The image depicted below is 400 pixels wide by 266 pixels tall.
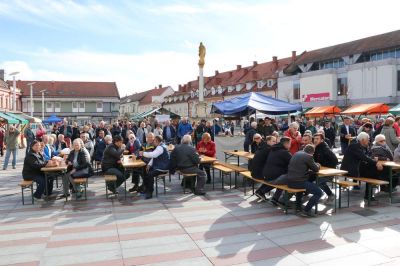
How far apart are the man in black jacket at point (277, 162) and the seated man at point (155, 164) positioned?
2.58m

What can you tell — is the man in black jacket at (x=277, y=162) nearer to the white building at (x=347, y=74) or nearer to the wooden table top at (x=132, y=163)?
the wooden table top at (x=132, y=163)

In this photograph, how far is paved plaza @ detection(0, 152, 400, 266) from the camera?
17.1 feet

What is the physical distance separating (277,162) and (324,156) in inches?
53.2

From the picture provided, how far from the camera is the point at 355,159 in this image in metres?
8.19

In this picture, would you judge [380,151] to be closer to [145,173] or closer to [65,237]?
[145,173]

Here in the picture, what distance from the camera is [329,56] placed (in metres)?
45.4

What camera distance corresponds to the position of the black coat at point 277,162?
778 cm

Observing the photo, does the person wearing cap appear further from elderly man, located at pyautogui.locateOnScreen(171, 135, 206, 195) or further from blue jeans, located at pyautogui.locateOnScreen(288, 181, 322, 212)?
blue jeans, located at pyautogui.locateOnScreen(288, 181, 322, 212)

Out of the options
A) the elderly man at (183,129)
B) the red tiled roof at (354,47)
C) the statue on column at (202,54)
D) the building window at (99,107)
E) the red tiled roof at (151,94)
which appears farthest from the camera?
the red tiled roof at (151,94)

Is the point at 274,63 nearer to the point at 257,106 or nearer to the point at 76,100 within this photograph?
the point at 76,100

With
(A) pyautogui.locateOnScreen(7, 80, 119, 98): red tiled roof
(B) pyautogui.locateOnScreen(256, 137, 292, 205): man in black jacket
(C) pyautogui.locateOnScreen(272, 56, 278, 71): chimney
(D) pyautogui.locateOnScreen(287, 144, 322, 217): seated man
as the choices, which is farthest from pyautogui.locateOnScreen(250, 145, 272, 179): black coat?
(A) pyautogui.locateOnScreen(7, 80, 119, 98): red tiled roof

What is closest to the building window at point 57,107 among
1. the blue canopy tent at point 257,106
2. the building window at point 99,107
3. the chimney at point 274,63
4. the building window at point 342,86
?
the building window at point 99,107

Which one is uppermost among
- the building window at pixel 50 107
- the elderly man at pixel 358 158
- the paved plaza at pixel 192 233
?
the building window at pixel 50 107

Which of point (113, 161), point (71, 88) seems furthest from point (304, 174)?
point (71, 88)
